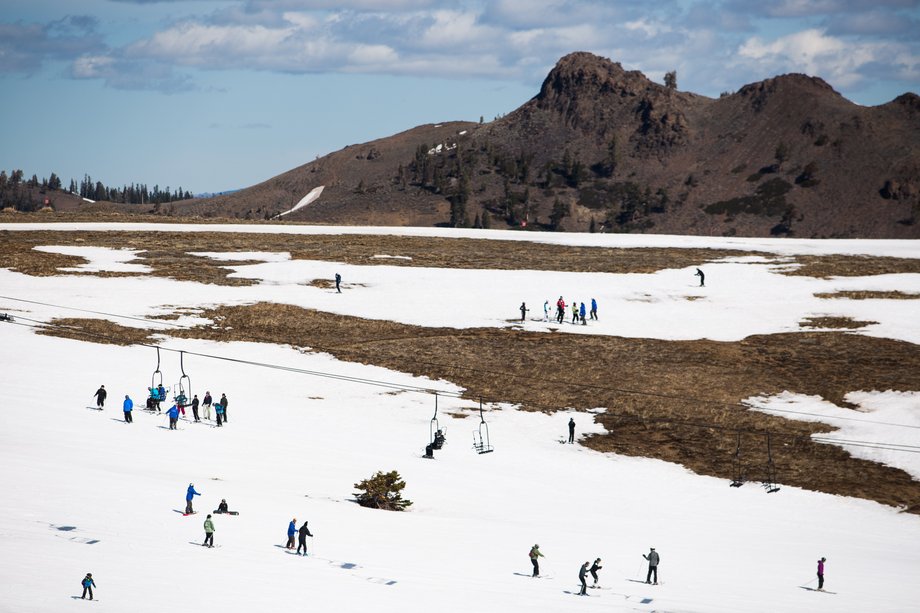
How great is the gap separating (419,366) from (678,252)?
43.1 m

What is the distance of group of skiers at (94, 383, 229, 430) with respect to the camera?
4088cm

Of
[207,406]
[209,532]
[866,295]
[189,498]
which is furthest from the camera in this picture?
[866,295]

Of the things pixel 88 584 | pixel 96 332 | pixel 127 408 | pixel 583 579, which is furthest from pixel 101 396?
pixel 583 579

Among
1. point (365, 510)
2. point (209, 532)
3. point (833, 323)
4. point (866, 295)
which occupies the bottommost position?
point (365, 510)

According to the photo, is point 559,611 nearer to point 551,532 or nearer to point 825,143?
point 551,532

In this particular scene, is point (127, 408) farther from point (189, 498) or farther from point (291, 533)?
point (291, 533)

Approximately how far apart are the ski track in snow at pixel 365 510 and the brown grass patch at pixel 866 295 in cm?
615

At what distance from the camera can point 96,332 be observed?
56.7m

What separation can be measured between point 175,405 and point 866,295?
51.4 m

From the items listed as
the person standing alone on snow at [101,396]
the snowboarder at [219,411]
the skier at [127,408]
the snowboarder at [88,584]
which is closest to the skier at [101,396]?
the person standing alone on snow at [101,396]

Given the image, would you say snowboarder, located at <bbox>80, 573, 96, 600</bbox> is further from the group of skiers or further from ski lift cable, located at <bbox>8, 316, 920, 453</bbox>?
ski lift cable, located at <bbox>8, 316, 920, 453</bbox>

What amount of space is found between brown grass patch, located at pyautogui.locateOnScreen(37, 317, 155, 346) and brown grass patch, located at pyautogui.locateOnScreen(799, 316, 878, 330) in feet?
139

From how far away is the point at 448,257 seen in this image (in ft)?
283

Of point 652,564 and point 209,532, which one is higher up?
point 209,532
